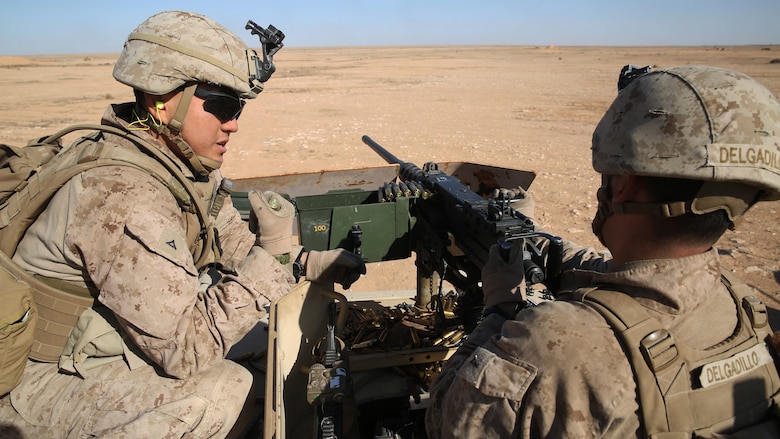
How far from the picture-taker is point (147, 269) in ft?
7.91

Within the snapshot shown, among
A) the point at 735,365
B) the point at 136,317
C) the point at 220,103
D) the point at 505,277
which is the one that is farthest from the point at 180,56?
the point at 735,365

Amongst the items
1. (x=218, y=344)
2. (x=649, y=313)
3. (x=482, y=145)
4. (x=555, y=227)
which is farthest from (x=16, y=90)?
(x=649, y=313)

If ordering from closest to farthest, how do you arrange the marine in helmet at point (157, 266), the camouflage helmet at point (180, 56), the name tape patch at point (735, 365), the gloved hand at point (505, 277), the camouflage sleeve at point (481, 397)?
the name tape patch at point (735, 365)
the camouflage sleeve at point (481, 397)
the gloved hand at point (505, 277)
the marine in helmet at point (157, 266)
the camouflage helmet at point (180, 56)

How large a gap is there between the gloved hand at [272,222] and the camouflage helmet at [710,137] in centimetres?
193

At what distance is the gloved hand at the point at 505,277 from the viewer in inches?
91.3

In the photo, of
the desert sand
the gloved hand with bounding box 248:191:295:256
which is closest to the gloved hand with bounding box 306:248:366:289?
the gloved hand with bounding box 248:191:295:256

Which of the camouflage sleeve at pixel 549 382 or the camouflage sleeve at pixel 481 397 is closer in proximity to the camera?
the camouflage sleeve at pixel 549 382

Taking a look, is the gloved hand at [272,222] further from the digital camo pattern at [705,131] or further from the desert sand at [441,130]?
the desert sand at [441,130]

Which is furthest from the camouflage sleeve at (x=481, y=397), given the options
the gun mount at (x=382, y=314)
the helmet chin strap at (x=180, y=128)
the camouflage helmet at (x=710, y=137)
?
the helmet chin strap at (x=180, y=128)

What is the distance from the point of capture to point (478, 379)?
1.83m

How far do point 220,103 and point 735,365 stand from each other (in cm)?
266

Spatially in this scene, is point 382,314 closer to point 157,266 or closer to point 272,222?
point 272,222

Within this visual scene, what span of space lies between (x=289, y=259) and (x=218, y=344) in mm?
663

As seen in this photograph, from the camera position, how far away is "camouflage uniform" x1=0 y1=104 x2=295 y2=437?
2.41 metres
